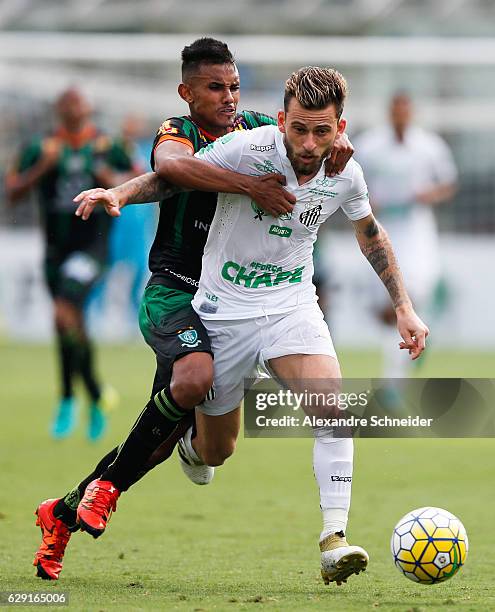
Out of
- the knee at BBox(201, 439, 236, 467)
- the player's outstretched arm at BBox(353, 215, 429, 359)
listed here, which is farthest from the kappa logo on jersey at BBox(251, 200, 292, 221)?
the knee at BBox(201, 439, 236, 467)

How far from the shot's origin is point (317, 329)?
5.58 metres

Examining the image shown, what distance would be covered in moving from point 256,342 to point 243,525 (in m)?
1.72

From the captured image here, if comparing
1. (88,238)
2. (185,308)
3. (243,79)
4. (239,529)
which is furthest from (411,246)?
(243,79)

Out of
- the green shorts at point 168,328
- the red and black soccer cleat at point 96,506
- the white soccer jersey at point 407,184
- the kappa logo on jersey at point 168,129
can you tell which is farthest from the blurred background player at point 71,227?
the red and black soccer cleat at point 96,506

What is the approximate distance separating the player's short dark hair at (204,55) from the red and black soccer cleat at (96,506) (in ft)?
6.46

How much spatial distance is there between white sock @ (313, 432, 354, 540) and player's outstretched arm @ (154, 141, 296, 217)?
1.01 m

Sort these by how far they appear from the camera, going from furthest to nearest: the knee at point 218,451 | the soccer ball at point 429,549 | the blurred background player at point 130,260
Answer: the blurred background player at point 130,260, the knee at point 218,451, the soccer ball at point 429,549

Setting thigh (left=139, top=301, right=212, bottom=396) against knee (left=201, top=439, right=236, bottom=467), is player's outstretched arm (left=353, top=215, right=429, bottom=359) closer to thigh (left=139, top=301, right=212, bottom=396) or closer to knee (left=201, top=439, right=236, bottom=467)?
thigh (left=139, top=301, right=212, bottom=396)

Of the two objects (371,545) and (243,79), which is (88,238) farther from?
(243,79)

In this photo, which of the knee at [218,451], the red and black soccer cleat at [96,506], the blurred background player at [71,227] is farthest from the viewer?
the blurred background player at [71,227]

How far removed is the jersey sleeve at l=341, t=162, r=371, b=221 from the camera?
5.52m

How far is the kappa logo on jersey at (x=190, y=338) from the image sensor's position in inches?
215

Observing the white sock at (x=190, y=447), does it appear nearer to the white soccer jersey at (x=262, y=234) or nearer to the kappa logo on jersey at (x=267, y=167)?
the white soccer jersey at (x=262, y=234)

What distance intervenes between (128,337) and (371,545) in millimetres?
14457
